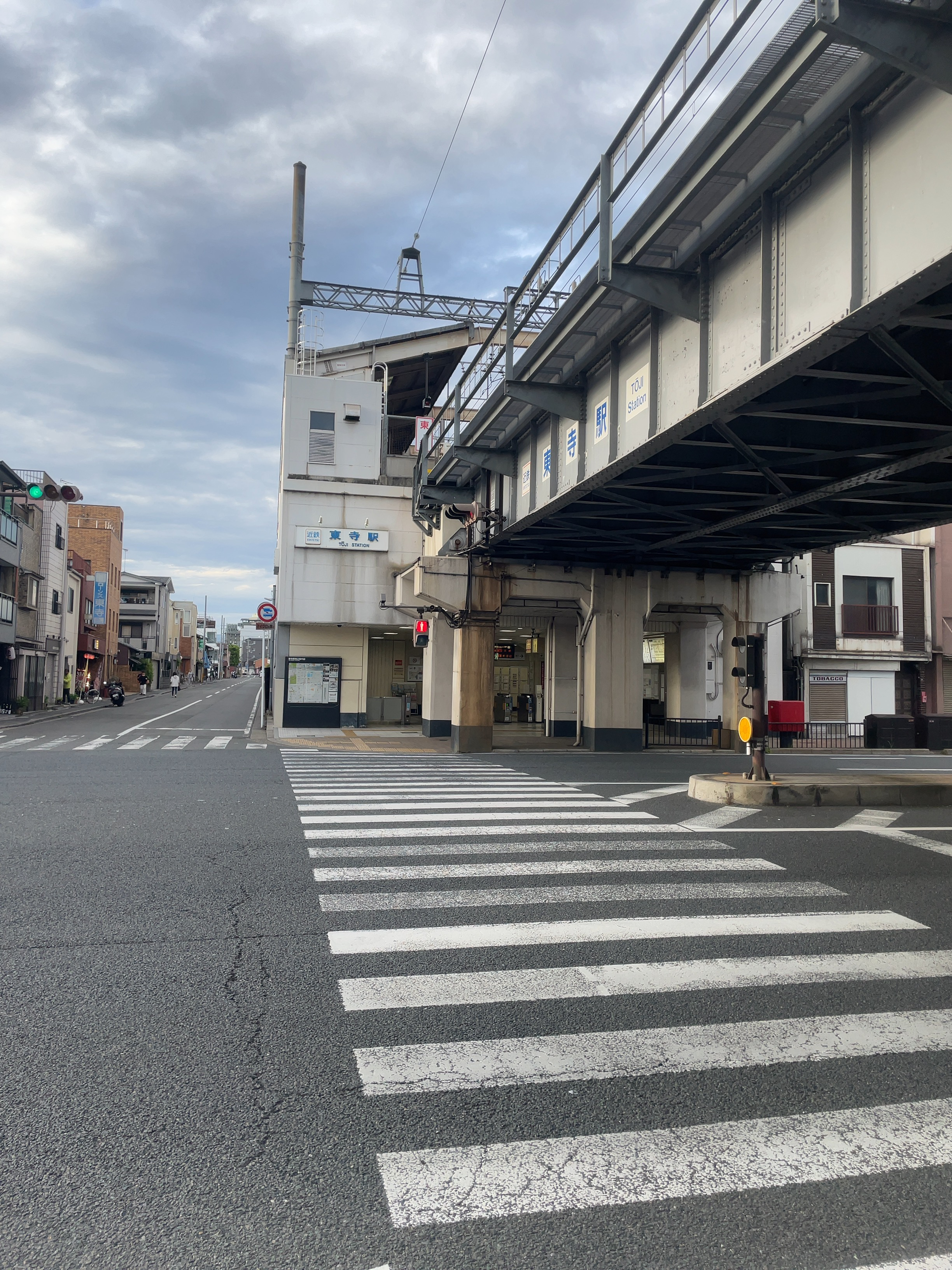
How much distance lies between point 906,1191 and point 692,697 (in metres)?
28.1

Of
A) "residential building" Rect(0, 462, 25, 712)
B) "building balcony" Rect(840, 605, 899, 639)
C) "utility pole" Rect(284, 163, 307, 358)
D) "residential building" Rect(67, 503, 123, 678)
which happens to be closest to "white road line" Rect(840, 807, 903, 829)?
"building balcony" Rect(840, 605, 899, 639)

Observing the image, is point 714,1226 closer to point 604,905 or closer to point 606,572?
point 604,905

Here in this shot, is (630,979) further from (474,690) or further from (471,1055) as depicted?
(474,690)

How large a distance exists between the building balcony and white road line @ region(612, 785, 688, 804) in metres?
21.9

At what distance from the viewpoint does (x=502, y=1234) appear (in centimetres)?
292

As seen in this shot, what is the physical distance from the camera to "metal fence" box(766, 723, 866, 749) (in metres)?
27.8

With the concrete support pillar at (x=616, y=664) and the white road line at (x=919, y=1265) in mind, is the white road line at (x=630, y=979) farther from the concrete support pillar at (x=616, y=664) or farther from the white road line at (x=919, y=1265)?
the concrete support pillar at (x=616, y=664)

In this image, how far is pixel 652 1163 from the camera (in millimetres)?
3357

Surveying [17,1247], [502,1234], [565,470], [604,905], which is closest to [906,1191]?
[502,1234]

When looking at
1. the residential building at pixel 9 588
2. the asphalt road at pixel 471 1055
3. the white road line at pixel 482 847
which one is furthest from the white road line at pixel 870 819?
the residential building at pixel 9 588

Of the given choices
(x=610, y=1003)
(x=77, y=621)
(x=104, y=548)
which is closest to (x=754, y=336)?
(x=610, y=1003)

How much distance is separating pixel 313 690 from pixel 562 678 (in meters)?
9.04

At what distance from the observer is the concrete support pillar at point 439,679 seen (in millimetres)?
28719

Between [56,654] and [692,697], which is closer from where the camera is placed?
[692,697]
